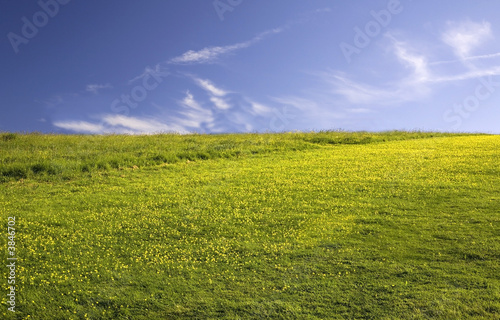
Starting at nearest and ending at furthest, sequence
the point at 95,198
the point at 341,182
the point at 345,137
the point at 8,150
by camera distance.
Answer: the point at 95,198 < the point at 341,182 < the point at 8,150 < the point at 345,137

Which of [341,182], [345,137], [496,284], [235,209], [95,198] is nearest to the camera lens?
[496,284]

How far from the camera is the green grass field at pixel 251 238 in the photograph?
419 inches

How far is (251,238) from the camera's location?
14.7 m

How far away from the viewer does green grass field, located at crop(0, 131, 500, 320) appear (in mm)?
10641

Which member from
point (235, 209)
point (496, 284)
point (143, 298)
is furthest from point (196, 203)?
point (496, 284)

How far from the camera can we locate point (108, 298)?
35.7 feet

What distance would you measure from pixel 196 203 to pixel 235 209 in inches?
87.1

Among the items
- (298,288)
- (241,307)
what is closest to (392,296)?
(298,288)

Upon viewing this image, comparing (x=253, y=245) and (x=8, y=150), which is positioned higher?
(x=8, y=150)

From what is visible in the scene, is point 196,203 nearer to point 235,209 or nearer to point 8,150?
point 235,209

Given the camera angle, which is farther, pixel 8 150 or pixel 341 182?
pixel 8 150

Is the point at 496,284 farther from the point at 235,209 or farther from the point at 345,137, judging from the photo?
the point at 345,137

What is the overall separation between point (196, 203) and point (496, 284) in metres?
12.7

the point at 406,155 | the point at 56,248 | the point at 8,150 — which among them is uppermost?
the point at 8,150
